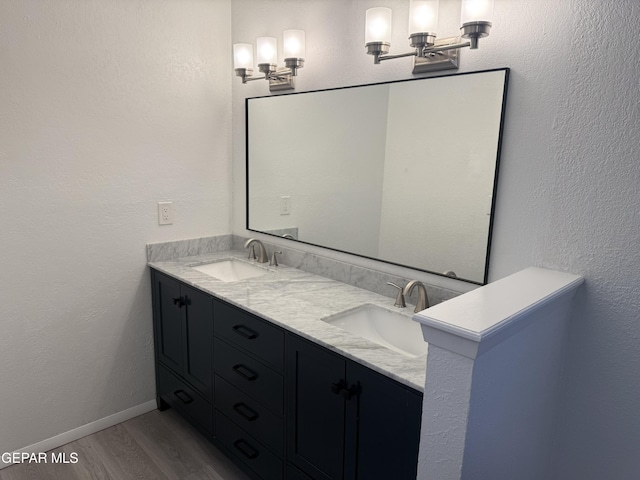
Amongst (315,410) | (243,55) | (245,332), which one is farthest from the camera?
(243,55)

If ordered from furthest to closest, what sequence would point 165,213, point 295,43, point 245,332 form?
point 165,213, point 295,43, point 245,332

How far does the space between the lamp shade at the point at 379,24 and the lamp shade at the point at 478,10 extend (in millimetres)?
344

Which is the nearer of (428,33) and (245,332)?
(428,33)

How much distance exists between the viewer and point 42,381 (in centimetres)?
211

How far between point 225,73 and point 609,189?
200cm

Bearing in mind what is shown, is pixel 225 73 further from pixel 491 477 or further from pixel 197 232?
pixel 491 477

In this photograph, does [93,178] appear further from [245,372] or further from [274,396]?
[274,396]

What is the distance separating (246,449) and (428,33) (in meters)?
1.76

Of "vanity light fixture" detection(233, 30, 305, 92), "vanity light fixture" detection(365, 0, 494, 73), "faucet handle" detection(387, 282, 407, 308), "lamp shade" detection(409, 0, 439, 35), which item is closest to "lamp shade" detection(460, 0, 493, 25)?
"vanity light fixture" detection(365, 0, 494, 73)

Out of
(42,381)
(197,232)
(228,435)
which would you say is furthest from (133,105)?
(228,435)

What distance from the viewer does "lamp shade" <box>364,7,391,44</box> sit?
1.65 meters

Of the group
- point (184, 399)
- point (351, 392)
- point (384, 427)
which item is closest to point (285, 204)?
point (184, 399)

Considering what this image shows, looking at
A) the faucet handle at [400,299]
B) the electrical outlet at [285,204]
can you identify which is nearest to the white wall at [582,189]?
the faucet handle at [400,299]

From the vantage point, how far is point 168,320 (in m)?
2.31
